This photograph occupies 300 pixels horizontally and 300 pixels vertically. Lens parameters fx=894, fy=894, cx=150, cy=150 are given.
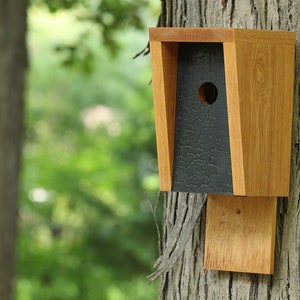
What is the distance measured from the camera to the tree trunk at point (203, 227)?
2.39 meters

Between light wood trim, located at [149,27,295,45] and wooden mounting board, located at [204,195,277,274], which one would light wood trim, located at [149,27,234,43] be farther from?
wooden mounting board, located at [204,195,277,274]

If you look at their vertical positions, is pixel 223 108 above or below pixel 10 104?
below

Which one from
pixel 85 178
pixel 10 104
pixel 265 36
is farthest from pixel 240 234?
pixel 85 178

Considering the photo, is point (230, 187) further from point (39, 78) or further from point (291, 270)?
point (39, 78)

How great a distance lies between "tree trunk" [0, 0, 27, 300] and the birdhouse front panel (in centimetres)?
346

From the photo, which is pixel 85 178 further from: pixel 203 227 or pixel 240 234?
pixel 240 234

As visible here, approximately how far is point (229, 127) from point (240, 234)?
0.32 metres

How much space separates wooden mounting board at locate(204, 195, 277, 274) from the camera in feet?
7.81

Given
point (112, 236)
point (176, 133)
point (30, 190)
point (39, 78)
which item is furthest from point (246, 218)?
point (39, 78)

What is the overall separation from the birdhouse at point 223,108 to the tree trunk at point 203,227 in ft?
0.24

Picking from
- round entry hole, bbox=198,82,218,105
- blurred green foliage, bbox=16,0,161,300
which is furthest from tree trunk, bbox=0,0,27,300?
round entry hole, bbox=198,82,218,105

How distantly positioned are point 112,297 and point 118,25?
13.9 ft

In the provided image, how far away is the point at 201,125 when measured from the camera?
7.89ft

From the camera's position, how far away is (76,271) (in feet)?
31.5
